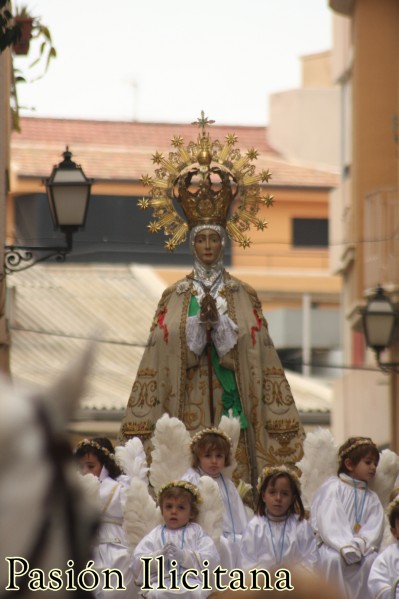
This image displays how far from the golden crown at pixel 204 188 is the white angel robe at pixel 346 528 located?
2.07 m

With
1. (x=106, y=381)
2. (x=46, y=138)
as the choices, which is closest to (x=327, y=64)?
(x=46, y=138)

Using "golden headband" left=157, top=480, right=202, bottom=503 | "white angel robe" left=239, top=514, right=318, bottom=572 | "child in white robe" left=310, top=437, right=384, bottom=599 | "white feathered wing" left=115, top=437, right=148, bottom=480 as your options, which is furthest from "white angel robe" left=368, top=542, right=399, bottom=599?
"white feathered wing" left=115, top=437, right=148, bottom=480

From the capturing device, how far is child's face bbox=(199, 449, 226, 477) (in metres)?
10.8

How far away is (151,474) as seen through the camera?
11.0 metres

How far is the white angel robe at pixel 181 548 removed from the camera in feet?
31.3

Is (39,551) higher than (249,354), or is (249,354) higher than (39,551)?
(39,551)

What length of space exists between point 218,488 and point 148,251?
31361 millimetres

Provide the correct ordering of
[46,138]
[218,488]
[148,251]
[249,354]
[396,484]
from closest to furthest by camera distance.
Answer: [218,488] < [396,484] < [249,354] < [148,251] < [46,138]

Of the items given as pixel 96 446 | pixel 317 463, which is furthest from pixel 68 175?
pixel 317 463

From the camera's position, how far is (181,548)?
9.67 m

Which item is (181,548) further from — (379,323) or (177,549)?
(379,323)

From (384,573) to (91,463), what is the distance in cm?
205

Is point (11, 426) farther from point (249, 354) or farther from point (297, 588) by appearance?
point (249, 354)

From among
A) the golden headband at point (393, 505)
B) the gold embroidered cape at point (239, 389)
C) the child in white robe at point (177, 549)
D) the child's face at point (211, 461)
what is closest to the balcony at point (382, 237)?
the gold embroidered cape at point (239, 389)
